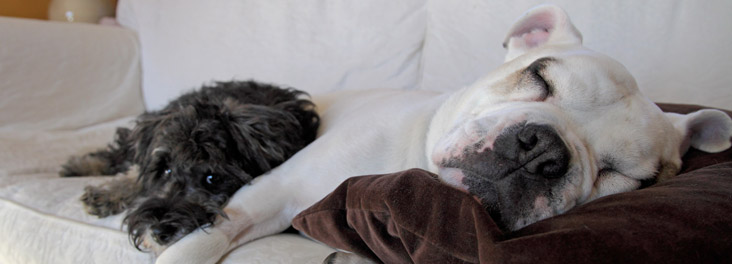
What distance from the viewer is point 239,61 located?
2.78 metres

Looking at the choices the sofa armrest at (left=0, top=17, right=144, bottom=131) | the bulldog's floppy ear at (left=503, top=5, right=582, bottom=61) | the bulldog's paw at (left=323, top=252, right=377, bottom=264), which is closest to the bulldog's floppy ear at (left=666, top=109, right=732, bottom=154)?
the bulldog's floppy ear at (left=503, top=5, right=582, bottom=61)

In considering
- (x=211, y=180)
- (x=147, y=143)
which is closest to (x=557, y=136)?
(x=211, y=180)

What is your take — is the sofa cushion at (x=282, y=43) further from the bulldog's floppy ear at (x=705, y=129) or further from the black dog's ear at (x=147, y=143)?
the bulldog's floppy ear at (x=705, y=129)

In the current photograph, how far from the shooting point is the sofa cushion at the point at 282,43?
2.33 meters

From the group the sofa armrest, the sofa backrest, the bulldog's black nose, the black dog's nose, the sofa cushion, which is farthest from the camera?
the sofa armrest

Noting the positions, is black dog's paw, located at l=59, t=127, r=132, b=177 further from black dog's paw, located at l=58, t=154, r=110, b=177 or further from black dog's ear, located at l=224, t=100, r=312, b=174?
black dog's ear, located at l=224, t=100, r=312, b=174

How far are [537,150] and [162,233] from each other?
1021 millimetres

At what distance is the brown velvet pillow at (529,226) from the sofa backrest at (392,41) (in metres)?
0.80

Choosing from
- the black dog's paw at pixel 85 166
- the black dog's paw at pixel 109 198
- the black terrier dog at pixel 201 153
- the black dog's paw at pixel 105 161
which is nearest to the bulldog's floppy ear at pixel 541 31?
the black terrier dog at pixel 201 153

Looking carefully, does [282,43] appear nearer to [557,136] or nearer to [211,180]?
[211,180]

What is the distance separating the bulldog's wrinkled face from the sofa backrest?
23.6 inches

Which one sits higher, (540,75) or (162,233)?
(540,75)

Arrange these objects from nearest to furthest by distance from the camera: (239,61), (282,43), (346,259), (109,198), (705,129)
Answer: (346,259), (705,129), (109,198), (282,43), (239,61)

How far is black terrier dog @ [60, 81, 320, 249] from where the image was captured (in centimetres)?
143
